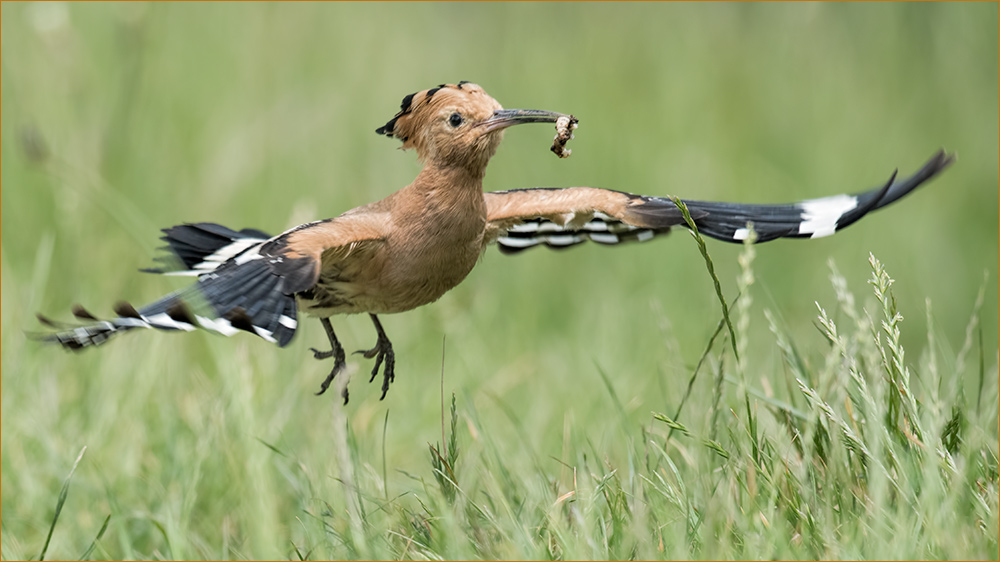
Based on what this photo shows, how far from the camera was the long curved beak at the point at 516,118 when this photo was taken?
262 centimetres

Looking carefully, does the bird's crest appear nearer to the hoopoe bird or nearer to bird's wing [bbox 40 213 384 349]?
the hoopoe bird

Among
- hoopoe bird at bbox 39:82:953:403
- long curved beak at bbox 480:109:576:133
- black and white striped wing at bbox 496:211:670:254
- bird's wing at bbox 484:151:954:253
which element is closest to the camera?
hoopoe bird at bbox 39:82:953:403

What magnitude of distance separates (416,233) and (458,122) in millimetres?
305

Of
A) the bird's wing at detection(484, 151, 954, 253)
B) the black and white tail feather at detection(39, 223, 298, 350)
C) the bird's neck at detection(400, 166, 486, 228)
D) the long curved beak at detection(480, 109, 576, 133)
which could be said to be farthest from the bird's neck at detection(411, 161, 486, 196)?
the black and white tail feather at detection(39, 223, 298, 350)

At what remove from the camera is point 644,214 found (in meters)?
3.04

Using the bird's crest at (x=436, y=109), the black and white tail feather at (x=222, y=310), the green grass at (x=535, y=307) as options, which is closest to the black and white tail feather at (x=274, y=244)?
the black and white tail feather at (x=222, y=310)

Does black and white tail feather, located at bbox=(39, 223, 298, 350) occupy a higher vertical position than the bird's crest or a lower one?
lower

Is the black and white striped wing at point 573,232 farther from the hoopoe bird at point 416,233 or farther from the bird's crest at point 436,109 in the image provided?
the bird's crest at point 436,109

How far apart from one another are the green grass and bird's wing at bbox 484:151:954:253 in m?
0.30

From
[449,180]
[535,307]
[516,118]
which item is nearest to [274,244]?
[449,180]

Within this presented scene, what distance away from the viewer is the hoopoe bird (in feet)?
8.18

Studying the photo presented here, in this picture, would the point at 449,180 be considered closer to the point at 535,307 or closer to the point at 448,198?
the point at 448,198

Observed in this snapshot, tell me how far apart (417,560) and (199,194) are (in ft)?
12.4

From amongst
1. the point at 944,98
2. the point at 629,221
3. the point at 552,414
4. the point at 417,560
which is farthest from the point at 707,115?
the point at 417,560
